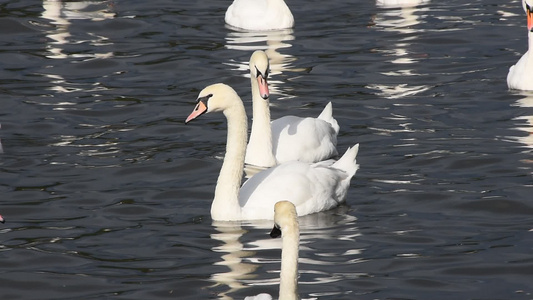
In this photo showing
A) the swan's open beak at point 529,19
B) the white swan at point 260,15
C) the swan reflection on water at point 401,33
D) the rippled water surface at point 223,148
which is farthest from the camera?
the white swan at point 260,15

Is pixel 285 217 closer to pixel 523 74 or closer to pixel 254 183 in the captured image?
pixel 254 183

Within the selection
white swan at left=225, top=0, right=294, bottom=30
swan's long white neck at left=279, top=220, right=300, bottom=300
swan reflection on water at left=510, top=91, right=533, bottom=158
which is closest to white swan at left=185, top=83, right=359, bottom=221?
swan reflection on water at left=510, top=91, right=533, bottom=158

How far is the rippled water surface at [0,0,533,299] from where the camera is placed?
9.63 m

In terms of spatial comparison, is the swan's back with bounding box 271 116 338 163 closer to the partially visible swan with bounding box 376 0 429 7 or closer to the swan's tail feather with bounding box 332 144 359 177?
the swan's tail feather with bounding box 332 144 359 177

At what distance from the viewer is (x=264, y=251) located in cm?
1008

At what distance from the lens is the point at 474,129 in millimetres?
13914

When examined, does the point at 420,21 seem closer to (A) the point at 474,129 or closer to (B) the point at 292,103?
(B) the point at 292,103

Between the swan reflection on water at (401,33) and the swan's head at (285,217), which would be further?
the swan reflection on water at (401,33)

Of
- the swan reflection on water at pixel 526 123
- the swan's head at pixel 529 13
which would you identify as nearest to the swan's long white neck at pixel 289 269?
the swan reflection on water at pixel 526 123

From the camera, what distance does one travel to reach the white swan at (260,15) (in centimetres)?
2009

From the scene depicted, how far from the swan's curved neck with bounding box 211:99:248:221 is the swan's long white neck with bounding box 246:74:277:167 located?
4.73 feet

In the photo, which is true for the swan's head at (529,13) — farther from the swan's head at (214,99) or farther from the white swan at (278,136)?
the swan's head at (214,99)

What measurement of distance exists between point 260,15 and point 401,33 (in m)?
2.32

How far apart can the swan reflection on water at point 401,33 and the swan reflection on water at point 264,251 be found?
4.83 meters
